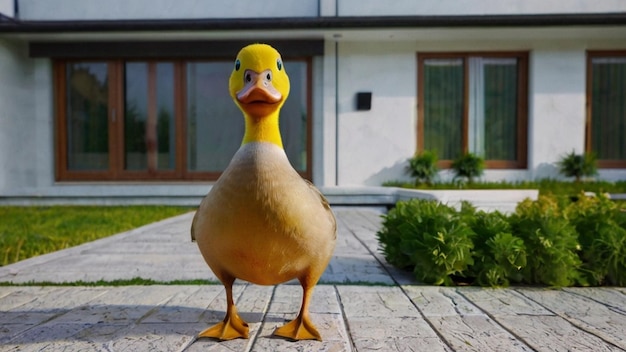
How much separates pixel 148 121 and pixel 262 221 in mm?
8706

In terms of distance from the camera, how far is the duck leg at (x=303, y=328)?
195cm

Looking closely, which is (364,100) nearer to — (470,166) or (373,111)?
(373,111)

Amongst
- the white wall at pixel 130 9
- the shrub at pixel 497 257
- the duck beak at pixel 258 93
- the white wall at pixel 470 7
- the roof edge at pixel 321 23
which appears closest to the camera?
the duck beak at pixel 258 93

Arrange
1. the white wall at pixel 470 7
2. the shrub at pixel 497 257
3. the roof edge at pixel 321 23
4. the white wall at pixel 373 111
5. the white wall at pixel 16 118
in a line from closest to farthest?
1. the shrub at pixel 497 257
2. the roof edge at pixel 321 23
3. the white wall at pixel 470 7
4. the white wall at pixel 16 118
5. the white wall at pixel 373 111

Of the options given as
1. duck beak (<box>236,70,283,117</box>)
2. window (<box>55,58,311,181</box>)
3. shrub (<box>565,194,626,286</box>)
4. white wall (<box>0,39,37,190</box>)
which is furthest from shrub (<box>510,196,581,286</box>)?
white wall (<box>0,39,37,190</box>)

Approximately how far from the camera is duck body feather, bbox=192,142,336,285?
5.53 ft

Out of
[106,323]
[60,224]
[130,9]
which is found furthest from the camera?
[130,9]

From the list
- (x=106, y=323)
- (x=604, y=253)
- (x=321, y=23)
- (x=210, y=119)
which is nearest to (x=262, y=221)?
(x=106, y=323)

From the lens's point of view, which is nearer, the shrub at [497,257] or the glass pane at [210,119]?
the shrub at [497,257]

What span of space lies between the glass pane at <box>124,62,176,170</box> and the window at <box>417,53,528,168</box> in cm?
550

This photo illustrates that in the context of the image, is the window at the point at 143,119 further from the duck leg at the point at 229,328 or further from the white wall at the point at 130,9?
the duck leg at the point at 229,328

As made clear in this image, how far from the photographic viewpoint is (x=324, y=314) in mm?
2338

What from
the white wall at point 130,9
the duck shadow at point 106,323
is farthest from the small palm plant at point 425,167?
the duck shadow at point 106,323

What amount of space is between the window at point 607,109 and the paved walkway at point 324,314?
7.94m
